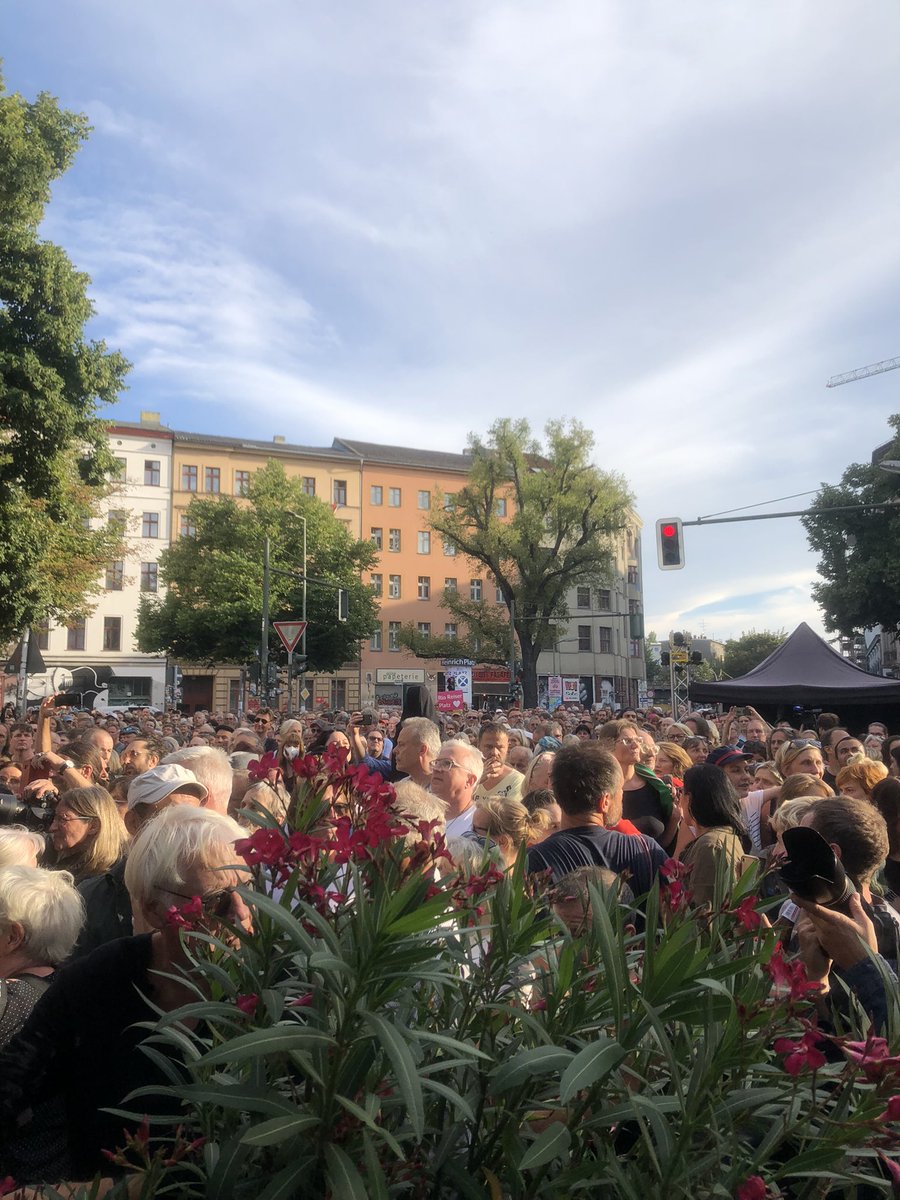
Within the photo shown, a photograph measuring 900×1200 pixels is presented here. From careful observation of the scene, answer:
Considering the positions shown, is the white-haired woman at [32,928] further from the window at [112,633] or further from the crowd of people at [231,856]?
the window at [112,633]

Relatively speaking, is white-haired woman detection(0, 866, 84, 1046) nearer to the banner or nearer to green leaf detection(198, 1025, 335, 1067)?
green leaf detection(198, 1025, 335, 1067)

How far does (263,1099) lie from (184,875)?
1.32 metres

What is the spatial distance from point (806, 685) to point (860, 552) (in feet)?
101

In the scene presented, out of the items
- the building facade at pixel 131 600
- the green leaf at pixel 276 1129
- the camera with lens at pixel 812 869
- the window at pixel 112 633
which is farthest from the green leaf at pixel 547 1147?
the window at pixel 112 633

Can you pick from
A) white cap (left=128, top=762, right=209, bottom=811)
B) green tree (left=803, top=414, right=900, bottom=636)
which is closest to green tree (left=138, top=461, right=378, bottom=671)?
green tree (left=803, top=414, right=900, bottom=636)

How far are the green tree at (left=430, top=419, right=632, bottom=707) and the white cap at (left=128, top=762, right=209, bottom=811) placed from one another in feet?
142

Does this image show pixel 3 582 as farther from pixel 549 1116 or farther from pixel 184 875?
pixel 549 1116

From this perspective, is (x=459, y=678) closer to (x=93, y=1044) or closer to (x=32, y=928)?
(x=32, y=928)

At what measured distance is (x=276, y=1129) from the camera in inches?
43.9

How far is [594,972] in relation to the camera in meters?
1.35

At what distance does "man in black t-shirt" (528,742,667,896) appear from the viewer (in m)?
3.90

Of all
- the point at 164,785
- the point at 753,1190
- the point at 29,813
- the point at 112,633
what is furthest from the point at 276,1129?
the point at 112,633

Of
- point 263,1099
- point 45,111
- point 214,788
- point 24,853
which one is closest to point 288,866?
point 263,1099

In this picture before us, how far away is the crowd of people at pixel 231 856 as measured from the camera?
6.78 feet
